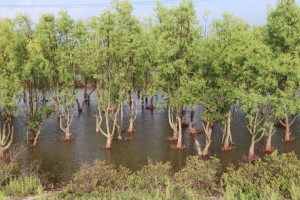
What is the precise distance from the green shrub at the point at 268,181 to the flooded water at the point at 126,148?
9.94m

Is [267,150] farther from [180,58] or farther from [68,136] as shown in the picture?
[68,136]

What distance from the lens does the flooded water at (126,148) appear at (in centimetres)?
3719

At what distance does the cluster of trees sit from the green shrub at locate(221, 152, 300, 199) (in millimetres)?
11399

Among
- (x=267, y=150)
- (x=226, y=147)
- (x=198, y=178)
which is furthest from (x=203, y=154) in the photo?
(x=198, y=178)

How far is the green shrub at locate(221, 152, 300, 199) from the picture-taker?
2088 centimetres

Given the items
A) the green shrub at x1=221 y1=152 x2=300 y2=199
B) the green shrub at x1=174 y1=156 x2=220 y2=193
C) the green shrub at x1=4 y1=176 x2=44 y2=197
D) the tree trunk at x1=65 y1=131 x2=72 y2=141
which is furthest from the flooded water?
the green shrub at x1=221 y1=152 x2=300 y2=199

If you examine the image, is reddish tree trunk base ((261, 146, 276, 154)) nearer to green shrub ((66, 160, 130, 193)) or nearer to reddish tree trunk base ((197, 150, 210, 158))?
reddish tree trunk base ((197, 150, 210, 158))

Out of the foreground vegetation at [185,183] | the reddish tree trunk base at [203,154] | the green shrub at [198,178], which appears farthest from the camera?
the reddish tree trunk base at [203,154]

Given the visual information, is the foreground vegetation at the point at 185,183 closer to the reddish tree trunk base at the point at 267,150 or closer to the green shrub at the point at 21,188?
the green shrub at the point at 21,188

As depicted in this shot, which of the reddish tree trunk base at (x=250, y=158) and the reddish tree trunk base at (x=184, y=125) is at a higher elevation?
the reddish tree trunk base at (x=184, y=125)

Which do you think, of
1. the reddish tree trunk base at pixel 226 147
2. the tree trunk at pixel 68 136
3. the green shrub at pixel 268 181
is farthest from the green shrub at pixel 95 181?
the tree trunk at pixel 68 136

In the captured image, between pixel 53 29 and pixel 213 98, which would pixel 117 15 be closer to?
pixel 53 29

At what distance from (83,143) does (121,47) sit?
13679mm

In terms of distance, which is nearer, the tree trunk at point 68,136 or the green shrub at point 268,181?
the green shrub at point 268,181
